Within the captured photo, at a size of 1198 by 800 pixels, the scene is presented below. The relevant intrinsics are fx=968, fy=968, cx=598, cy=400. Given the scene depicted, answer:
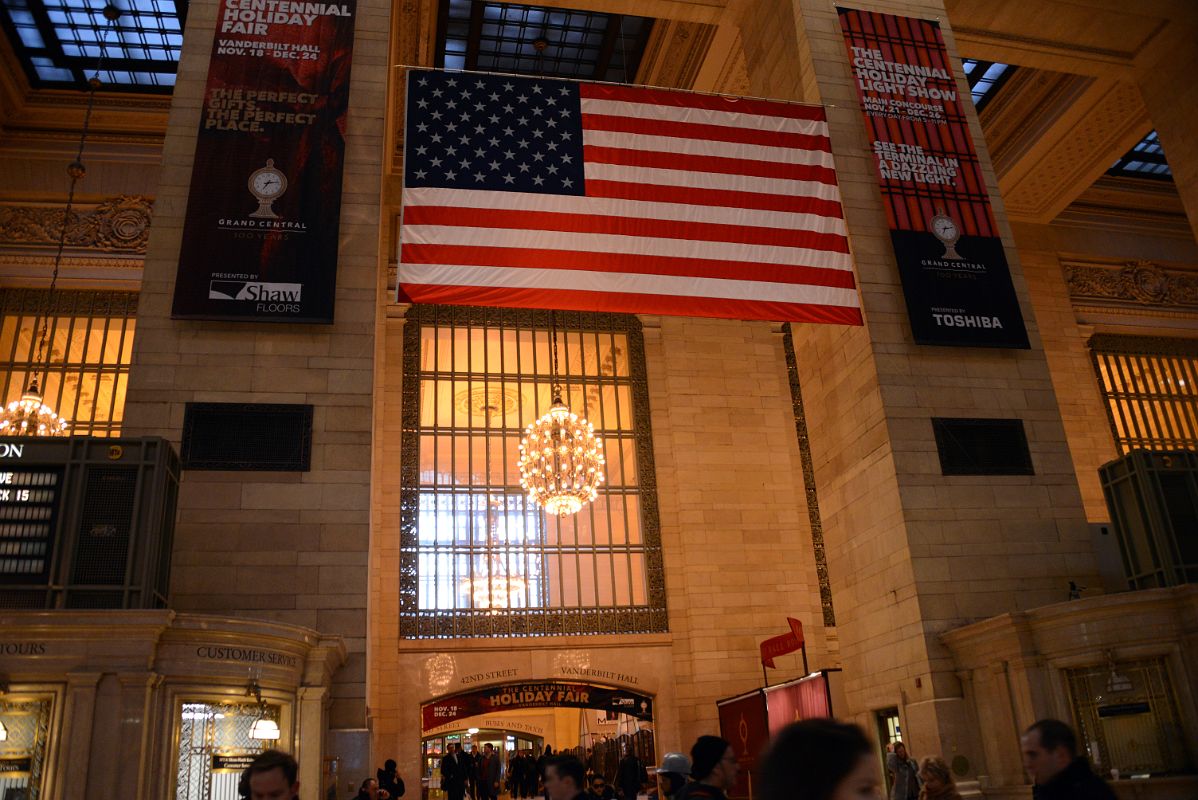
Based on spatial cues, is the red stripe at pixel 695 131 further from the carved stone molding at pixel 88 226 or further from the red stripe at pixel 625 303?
the carved stone molding at pixel 88 226

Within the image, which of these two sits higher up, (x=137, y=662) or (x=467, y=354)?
(x=467, y=354)

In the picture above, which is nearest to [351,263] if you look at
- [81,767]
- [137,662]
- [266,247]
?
[266,247]

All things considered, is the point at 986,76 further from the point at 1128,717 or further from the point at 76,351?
the point at 76,351

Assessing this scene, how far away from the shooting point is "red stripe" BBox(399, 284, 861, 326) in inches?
442

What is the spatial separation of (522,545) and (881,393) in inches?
350

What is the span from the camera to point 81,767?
7543 mm

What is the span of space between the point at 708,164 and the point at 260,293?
19.2ft

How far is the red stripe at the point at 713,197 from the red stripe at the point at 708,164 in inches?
12.9

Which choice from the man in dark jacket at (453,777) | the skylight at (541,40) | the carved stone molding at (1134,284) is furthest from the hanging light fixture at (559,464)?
the carved stone molding at (1134,284)

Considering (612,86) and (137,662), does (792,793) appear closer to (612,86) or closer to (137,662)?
(137,662)

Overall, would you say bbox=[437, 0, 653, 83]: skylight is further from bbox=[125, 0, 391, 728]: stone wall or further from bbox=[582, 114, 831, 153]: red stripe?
bbox=[125, 0, 391, 728]: stone wall

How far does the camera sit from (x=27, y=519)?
343 inches

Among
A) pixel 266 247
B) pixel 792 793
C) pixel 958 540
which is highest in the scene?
pixel 266 247

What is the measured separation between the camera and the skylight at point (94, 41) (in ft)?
58.0
